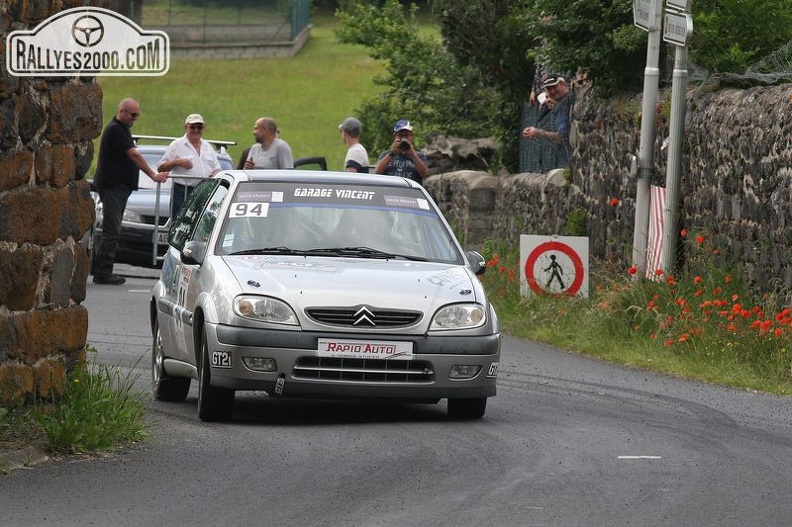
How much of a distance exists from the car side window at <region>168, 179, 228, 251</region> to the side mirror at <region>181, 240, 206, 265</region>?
0.92 metres

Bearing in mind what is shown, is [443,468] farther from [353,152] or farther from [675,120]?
[353,152]

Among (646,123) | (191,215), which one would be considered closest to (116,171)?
(646,123)

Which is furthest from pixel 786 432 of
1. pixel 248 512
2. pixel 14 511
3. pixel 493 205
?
pixel 493 205

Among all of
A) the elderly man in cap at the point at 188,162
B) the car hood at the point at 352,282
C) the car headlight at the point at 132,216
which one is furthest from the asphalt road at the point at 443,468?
the car headlight at the point at 132,216

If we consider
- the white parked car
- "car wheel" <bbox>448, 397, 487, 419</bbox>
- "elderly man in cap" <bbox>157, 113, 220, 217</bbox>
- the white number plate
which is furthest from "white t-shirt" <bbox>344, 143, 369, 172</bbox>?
the white number plate

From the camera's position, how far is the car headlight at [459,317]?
1078 cm

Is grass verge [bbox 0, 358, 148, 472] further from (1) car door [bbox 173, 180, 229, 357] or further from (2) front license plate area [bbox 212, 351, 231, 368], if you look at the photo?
(1) car door [bbox 173, 180, 229, 357]

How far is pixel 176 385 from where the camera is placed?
12344 millimetres

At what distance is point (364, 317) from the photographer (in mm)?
10625

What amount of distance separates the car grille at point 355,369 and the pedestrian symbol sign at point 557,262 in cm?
701

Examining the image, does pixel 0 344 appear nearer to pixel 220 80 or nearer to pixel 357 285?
pixel 357 285

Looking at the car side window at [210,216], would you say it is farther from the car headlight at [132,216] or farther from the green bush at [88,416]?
the car headlight at [132,216]

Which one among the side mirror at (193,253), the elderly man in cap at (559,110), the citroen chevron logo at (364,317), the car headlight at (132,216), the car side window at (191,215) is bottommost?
the citroen chevron logo at (364,317)

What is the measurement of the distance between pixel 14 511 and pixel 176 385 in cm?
433
